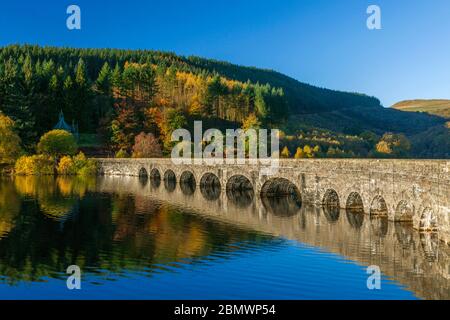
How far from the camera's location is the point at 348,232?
98.3ft

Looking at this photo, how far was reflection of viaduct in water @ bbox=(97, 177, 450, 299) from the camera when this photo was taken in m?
20.9

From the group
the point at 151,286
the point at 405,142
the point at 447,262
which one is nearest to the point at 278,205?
the point at 447,262

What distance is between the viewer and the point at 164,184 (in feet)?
224

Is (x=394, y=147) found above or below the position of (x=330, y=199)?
above

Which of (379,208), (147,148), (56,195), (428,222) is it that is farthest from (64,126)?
(428,222)

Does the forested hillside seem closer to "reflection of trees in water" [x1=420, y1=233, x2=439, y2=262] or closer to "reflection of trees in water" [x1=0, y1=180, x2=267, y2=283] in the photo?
"reflection of trees in water" [x1=0, y1=180, x2=267, y2=283]

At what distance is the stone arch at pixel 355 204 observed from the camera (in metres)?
37.4

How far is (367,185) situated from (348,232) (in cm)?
567

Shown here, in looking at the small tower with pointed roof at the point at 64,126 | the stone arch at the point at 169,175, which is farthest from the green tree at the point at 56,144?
the stone arch at the point at 169,175

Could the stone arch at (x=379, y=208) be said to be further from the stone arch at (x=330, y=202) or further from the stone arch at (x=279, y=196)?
the stone arch at (x=279, y=196)

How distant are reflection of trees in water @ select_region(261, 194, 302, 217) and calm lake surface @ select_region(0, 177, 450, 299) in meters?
0.19

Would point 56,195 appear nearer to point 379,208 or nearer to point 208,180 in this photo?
point 208,180
